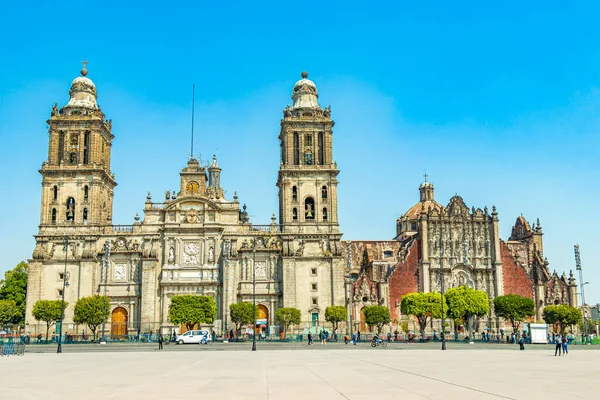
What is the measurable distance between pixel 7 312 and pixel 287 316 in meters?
38.0

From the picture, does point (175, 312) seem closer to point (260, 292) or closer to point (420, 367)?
point (260, 292)

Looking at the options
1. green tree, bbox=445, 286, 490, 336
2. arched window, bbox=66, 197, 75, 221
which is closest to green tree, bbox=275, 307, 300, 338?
green tree, bbox=445, 286, 490, 336

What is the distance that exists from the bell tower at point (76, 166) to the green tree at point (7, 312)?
16.7 m

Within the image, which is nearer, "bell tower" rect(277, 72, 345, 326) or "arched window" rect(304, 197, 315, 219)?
"bell tower" rect(277, 72, 345, 326)

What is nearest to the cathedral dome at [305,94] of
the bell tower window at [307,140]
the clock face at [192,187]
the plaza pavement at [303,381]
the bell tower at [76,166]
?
the bell tower window at [307,140]

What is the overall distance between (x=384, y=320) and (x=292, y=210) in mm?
15490

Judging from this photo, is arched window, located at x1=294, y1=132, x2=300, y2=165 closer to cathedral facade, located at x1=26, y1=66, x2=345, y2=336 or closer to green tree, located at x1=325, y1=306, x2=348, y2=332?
cathedral facade, located at x1=26, y1=66, x2=345, y2=336

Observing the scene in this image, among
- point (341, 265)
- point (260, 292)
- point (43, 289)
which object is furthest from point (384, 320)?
point (43, 289)

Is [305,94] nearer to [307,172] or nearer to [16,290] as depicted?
[307,172]

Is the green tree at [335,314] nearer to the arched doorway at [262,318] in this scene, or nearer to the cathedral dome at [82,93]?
the arched doorway at [262,318]

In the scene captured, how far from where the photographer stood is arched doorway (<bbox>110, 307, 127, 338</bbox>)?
239 ft

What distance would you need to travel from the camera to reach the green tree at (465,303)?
67438 millimetres

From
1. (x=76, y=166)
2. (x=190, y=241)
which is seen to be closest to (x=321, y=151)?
(x=190, y=241)

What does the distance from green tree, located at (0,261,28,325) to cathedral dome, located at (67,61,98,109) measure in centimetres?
2830
